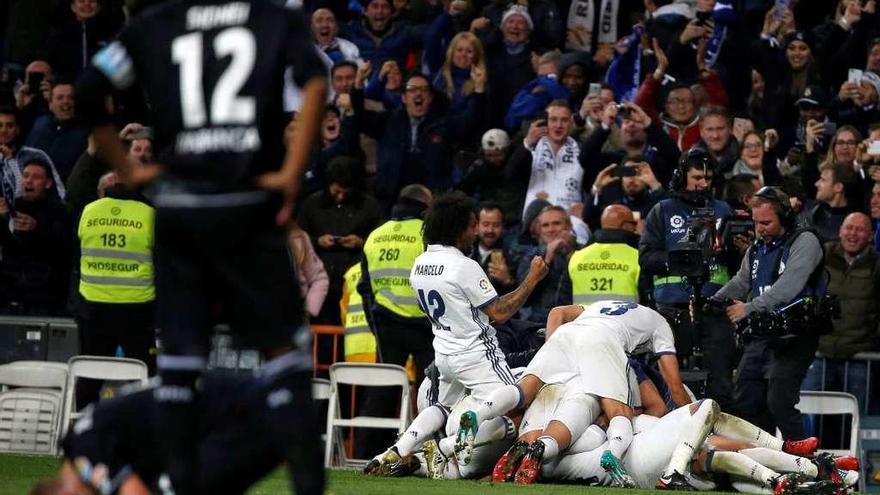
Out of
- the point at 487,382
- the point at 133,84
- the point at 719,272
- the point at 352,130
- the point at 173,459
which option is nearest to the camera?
the point at 173,459

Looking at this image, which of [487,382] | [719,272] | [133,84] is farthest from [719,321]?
[133,84]

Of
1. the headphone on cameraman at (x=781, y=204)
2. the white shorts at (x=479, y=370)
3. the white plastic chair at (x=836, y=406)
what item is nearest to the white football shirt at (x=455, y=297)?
the white shorts at (x=479, y=370)

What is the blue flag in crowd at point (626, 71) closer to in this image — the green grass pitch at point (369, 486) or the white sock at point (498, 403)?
the white sock at point (498, 403)

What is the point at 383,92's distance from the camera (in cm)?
1833

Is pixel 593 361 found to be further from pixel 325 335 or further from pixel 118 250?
pixel 118 250

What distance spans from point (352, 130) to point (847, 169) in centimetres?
495

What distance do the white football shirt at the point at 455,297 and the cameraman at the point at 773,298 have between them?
188 centimetres

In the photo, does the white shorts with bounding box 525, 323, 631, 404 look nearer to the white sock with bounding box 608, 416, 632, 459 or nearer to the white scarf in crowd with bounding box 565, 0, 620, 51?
the white sock with bounding box 608, 416, 632, 459

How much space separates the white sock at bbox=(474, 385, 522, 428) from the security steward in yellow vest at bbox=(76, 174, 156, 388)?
3.58 metres

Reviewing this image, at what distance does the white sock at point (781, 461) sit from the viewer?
38.0 feet

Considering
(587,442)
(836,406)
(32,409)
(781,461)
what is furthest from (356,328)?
(781,461)

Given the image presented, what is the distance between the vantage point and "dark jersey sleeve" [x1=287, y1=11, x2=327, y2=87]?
626 cm

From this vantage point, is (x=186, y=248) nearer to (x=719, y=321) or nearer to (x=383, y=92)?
(x=719, y=321)

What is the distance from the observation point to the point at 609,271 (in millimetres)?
14047
